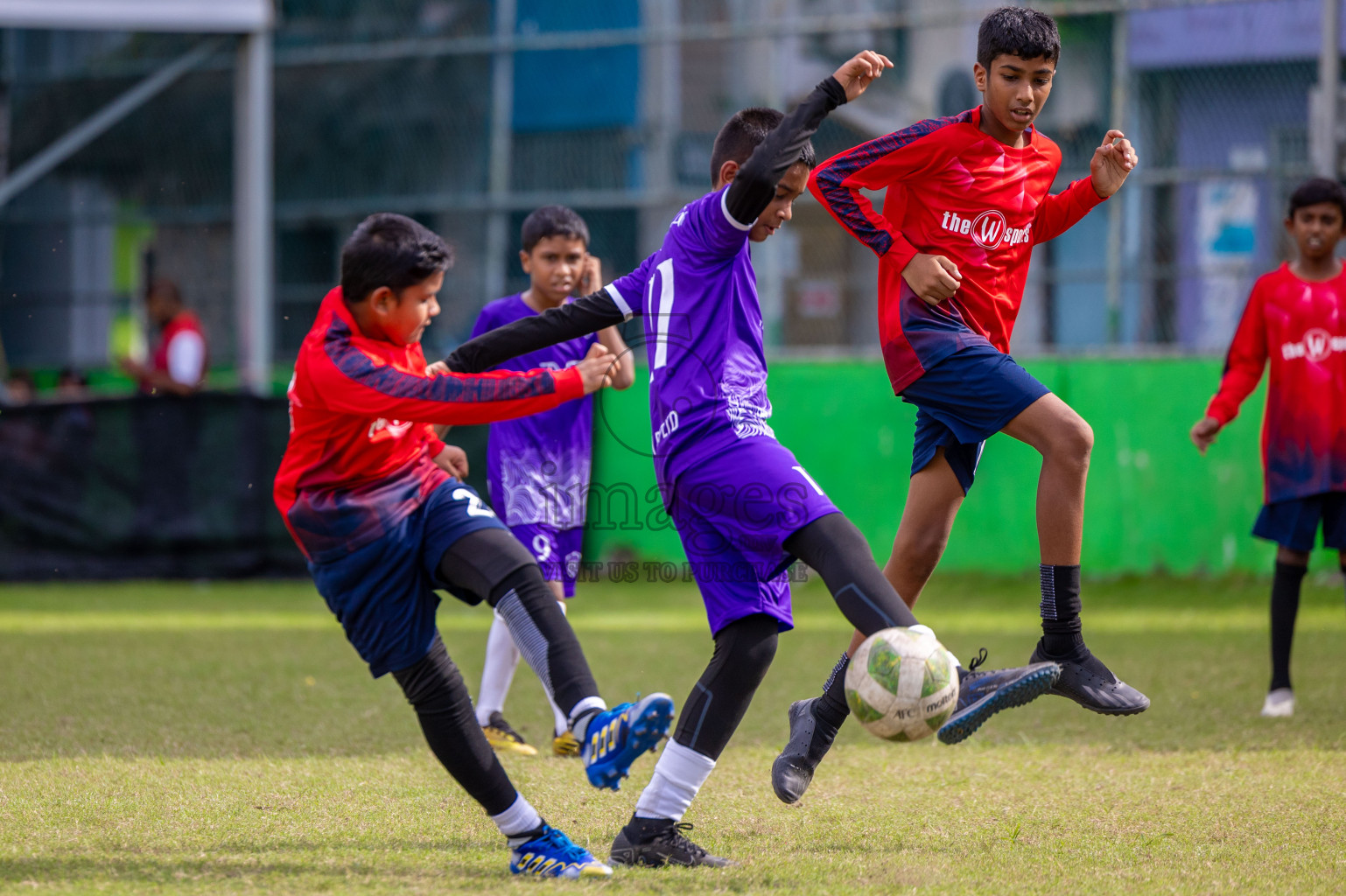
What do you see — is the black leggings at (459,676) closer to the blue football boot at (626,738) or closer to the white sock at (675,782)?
the blue football boot at (626,738)

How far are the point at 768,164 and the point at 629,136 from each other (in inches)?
379

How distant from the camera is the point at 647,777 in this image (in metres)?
4.92

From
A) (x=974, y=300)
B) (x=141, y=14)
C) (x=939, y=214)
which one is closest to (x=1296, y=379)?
(x=974, y=300)

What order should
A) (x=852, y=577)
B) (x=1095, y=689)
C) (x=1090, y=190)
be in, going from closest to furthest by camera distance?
1. (x=852, y=577)
2. (x=1095, y=689)
3. (x=1090, y=190)

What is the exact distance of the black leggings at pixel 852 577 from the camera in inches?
136

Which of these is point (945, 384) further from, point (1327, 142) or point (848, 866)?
point (1327, 142)

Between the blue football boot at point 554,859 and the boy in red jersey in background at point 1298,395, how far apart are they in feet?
11.8

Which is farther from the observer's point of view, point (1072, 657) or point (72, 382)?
point (72, 382)

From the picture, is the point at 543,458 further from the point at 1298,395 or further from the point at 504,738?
the point at 1298,395

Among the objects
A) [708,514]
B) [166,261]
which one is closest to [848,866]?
[708,514]

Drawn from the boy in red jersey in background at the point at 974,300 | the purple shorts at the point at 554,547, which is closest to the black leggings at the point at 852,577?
the boy in red jersey in background at the point at 974,300

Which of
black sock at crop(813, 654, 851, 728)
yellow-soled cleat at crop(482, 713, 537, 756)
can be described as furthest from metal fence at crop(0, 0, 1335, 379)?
black sock at crop(813, 654, 851, 728)

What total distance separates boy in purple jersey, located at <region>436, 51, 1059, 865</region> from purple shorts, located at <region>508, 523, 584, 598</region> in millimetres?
2134

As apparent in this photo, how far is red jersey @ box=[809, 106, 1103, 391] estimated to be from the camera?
428 cm
